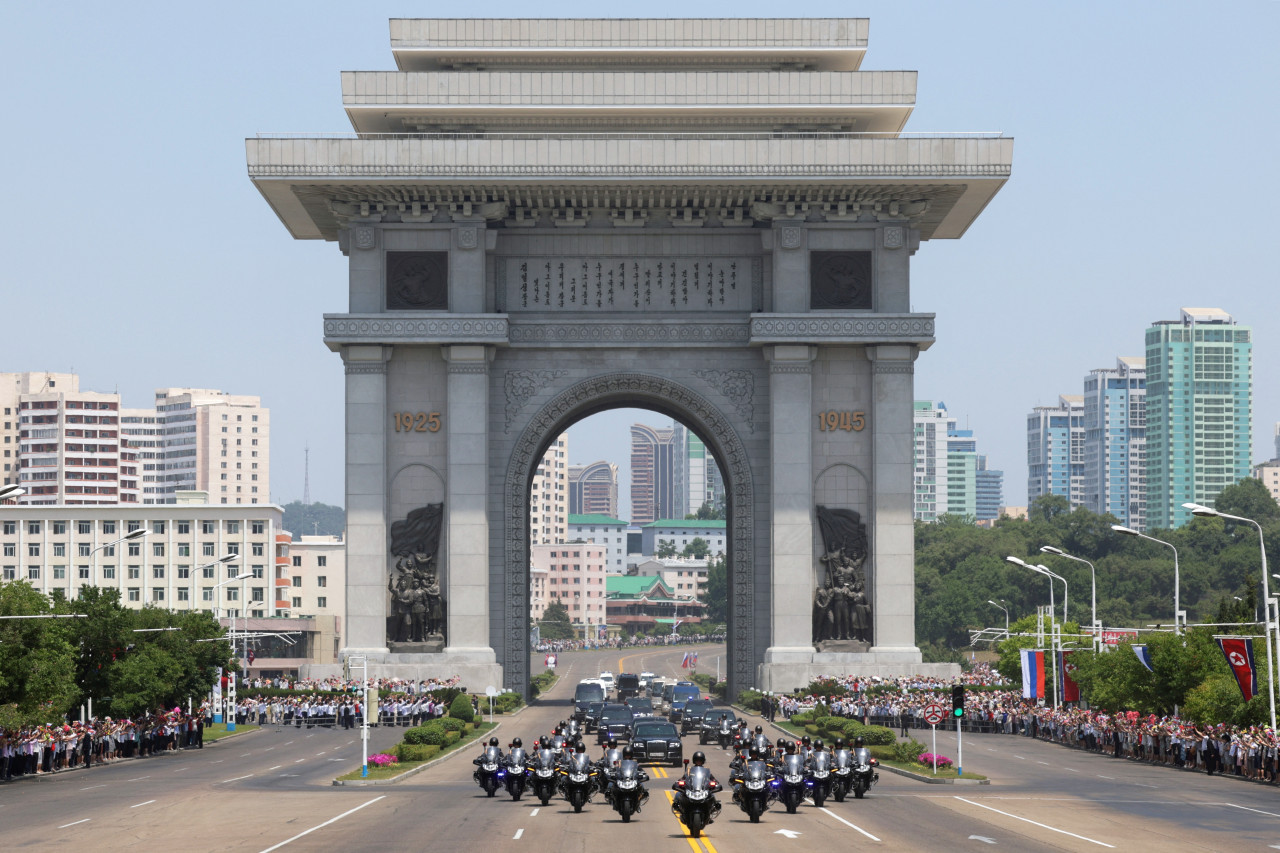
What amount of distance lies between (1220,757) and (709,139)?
112 ft

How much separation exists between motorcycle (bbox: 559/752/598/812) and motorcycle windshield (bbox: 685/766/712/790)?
6502 mm

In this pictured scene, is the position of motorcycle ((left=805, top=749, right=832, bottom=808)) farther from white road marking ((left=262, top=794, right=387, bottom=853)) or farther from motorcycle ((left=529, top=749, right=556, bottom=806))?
white road marking ((left=262, top=794, right=387, bottom=853))

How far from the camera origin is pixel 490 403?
3211 inches

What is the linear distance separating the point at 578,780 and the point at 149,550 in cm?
13681

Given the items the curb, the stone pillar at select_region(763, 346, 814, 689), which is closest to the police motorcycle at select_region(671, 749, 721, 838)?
the curb

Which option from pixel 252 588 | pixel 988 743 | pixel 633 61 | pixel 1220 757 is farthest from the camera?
pixel 252 588

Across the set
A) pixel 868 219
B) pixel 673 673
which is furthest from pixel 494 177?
pixel 673 673

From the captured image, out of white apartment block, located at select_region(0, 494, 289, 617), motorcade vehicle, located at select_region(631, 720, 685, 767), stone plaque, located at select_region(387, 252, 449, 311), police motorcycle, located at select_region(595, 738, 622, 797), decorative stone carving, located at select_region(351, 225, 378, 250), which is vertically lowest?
motorcade vehicle, located at select_region(631, 720, 685, 767)

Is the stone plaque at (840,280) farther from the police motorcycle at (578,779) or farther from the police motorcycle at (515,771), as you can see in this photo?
the police motorcycle at (578,779)

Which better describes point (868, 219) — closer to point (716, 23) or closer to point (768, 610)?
point (716, 23)

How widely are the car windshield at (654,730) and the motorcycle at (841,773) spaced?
1085 centimetres

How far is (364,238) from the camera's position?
80.2 m

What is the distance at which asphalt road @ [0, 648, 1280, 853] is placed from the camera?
116ft

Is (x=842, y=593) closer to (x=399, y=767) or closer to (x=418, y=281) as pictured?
(x=418, y=281)
